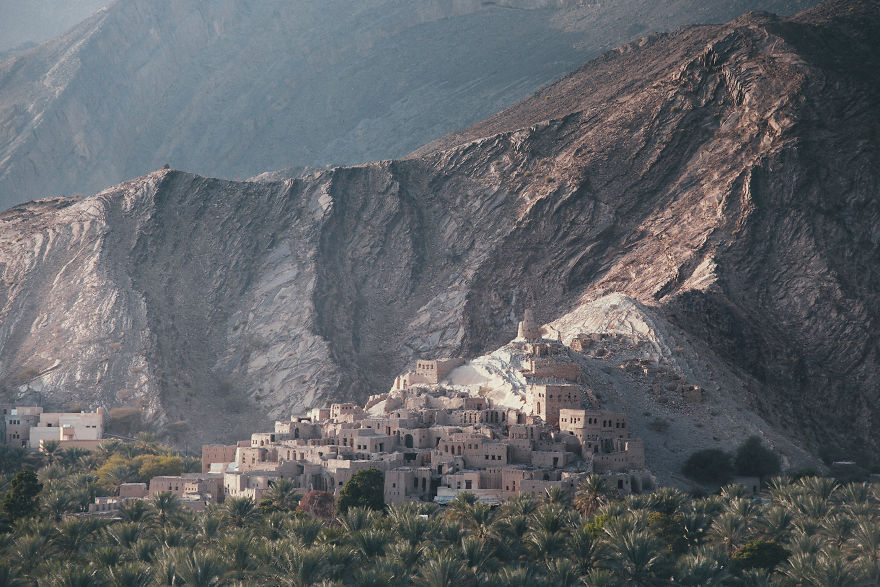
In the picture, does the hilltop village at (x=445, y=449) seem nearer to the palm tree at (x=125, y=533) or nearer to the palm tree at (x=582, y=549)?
the palm tree at (x=125, y=533)

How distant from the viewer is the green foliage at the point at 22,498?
7338 cm

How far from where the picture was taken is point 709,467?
9231 centimetres

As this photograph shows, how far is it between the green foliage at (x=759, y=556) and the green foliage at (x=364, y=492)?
21.3 metres

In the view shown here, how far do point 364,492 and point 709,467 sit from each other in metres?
27.7

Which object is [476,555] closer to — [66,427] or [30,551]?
[30,551]

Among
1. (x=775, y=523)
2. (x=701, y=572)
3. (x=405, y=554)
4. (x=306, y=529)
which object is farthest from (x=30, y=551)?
(x=775, y=523)

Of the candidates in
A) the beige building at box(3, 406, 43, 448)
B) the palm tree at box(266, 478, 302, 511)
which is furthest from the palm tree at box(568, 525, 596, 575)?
the beige building at box(3, 406, 43, 448)

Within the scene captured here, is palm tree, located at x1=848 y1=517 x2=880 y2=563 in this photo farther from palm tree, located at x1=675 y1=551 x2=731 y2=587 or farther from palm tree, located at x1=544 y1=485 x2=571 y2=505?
palm tree, located at x1=544 y1=485 x2=571 y2=505

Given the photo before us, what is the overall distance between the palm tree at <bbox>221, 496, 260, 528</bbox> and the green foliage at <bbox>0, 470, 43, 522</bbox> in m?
11.0

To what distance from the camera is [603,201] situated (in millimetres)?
146750

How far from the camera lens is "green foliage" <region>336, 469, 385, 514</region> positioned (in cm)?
7581

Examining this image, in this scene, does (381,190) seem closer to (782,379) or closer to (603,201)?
(603,201)

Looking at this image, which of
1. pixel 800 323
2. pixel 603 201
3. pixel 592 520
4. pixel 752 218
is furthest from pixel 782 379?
pixel 592 520

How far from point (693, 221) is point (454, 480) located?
6283cm
